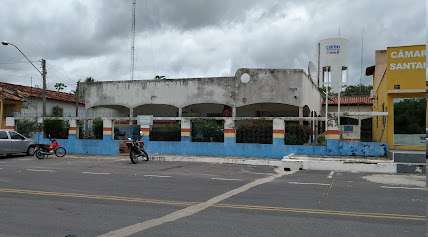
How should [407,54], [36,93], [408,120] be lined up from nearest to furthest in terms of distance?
[407,54] < [408,120] < [36,93]

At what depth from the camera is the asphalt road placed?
793 cm

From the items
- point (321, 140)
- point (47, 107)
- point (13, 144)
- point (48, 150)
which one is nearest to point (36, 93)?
point (47, 107)

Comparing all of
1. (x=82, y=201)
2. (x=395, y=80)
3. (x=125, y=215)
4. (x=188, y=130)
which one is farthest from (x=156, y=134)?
(x=125, y=215)

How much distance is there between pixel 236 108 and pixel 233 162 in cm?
1482

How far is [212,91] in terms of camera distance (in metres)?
37.5

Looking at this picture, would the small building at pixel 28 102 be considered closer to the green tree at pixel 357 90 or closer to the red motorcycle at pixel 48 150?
the red motorcycle at pixel 48 150

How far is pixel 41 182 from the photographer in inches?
567

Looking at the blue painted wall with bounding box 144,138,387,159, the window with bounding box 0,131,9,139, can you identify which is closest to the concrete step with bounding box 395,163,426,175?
the blue painted wall with bounding box 144,138,387,159

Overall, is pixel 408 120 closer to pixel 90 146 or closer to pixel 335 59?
pixel 335 59

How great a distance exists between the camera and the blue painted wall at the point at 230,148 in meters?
22.4

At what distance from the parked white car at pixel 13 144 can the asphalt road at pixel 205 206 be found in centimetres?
1035

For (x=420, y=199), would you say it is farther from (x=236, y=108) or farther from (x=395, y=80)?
(x=236, y=108)

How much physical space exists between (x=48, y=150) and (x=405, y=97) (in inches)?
716

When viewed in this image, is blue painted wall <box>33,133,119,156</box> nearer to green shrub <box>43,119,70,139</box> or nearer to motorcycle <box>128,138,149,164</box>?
green shrub <box>43,119,70,139</box>
